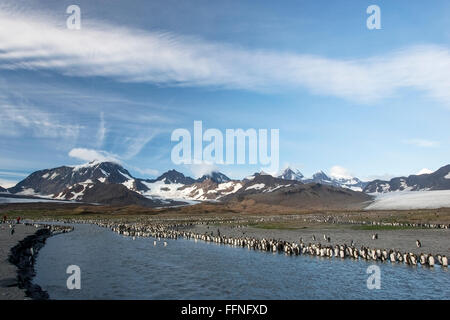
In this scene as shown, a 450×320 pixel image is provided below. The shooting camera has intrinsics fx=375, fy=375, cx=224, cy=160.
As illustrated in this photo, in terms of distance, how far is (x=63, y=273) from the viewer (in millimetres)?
33156

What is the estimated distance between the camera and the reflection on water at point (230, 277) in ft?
82.0

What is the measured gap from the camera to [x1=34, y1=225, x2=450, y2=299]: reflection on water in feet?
82.0

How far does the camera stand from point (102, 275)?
1278 inches

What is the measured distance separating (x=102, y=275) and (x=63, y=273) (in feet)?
12.3

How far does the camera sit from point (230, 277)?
3098cm

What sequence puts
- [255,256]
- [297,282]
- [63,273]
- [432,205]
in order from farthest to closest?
[432,205] < [255,256] < [63,273] < [297,282]
